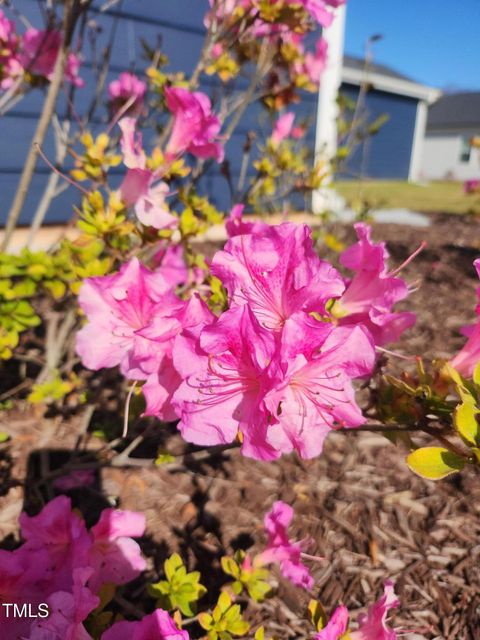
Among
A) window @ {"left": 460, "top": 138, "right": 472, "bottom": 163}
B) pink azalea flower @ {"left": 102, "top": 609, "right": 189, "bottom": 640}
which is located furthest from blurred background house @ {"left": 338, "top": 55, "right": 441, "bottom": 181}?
pink azalea flower @ {"left": 102, "top": 609, "right": 189, "bottom": 640}

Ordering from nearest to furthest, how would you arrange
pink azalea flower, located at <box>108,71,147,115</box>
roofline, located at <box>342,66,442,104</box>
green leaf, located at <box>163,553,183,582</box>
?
green leaf, located at <box>163,553,183,582</box> → pink azalea flower, located at <box>108,71,147,115</box> → roofline, located at <box>342,66,442,104</box>

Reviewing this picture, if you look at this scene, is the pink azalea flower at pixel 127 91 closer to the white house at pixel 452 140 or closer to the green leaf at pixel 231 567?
the green leaf at pixel 231 567

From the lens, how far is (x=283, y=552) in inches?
52.9

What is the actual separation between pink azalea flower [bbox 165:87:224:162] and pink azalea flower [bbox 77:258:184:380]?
39 centimetres

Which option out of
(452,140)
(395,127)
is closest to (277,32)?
(395,127)

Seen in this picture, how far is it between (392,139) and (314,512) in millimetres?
20880

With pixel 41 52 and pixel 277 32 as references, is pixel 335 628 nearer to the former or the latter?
pixel 277 32

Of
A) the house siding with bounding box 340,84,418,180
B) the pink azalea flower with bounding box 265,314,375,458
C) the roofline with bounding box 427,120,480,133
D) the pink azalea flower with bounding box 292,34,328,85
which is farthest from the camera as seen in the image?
the roofline with bounding box 427,120,480,133

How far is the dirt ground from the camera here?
1456 millimetres

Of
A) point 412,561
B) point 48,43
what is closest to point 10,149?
point 48,43

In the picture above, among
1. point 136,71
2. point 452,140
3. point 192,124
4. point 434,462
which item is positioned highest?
point 452,140

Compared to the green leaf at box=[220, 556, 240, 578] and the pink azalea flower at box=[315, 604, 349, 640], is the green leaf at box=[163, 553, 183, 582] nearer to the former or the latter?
the green leaf at box=[220, 556, 240, 578]

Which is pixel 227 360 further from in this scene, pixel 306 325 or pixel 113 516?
pixel 113 516

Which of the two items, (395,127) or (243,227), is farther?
(395,127)
